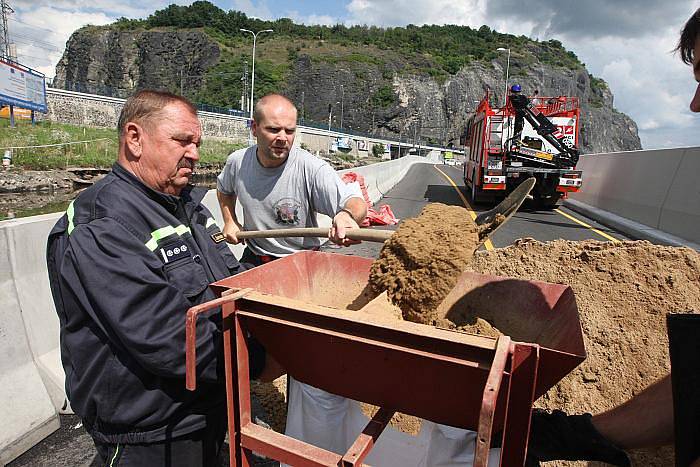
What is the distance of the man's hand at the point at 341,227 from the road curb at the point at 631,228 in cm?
818

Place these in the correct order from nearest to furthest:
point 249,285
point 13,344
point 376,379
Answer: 1. point 376,379
2. point 249,285
3. point 13,344

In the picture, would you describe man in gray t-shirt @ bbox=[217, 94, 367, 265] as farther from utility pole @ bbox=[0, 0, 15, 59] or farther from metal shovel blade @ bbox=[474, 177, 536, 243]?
utility pole @ bbox=[0, 0, 15, 59]

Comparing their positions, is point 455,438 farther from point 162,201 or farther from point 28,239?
point 28,239

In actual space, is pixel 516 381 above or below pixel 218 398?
above

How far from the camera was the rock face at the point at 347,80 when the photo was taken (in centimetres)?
11356

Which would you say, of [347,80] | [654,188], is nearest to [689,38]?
[654,188]

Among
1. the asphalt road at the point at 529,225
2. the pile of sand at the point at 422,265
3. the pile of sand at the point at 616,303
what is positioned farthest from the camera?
the asphalt road at the point at 529,225

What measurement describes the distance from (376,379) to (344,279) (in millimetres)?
1221

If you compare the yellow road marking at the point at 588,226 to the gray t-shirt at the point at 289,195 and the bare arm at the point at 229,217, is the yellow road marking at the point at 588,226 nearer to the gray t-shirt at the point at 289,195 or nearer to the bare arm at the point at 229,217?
the gray t-shirt at the point at 289,195

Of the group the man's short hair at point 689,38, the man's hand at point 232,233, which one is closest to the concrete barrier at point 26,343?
the man's hand at point 232,233

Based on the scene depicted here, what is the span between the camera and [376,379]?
1.66m

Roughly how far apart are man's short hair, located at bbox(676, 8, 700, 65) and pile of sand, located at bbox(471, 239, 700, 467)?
2227 millimetres

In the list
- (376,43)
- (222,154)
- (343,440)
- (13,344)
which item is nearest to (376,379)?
(343,440)

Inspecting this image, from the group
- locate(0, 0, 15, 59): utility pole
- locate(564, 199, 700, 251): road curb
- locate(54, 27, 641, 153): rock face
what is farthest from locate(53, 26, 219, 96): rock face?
locate(564, 199, 700, 251): road curb
